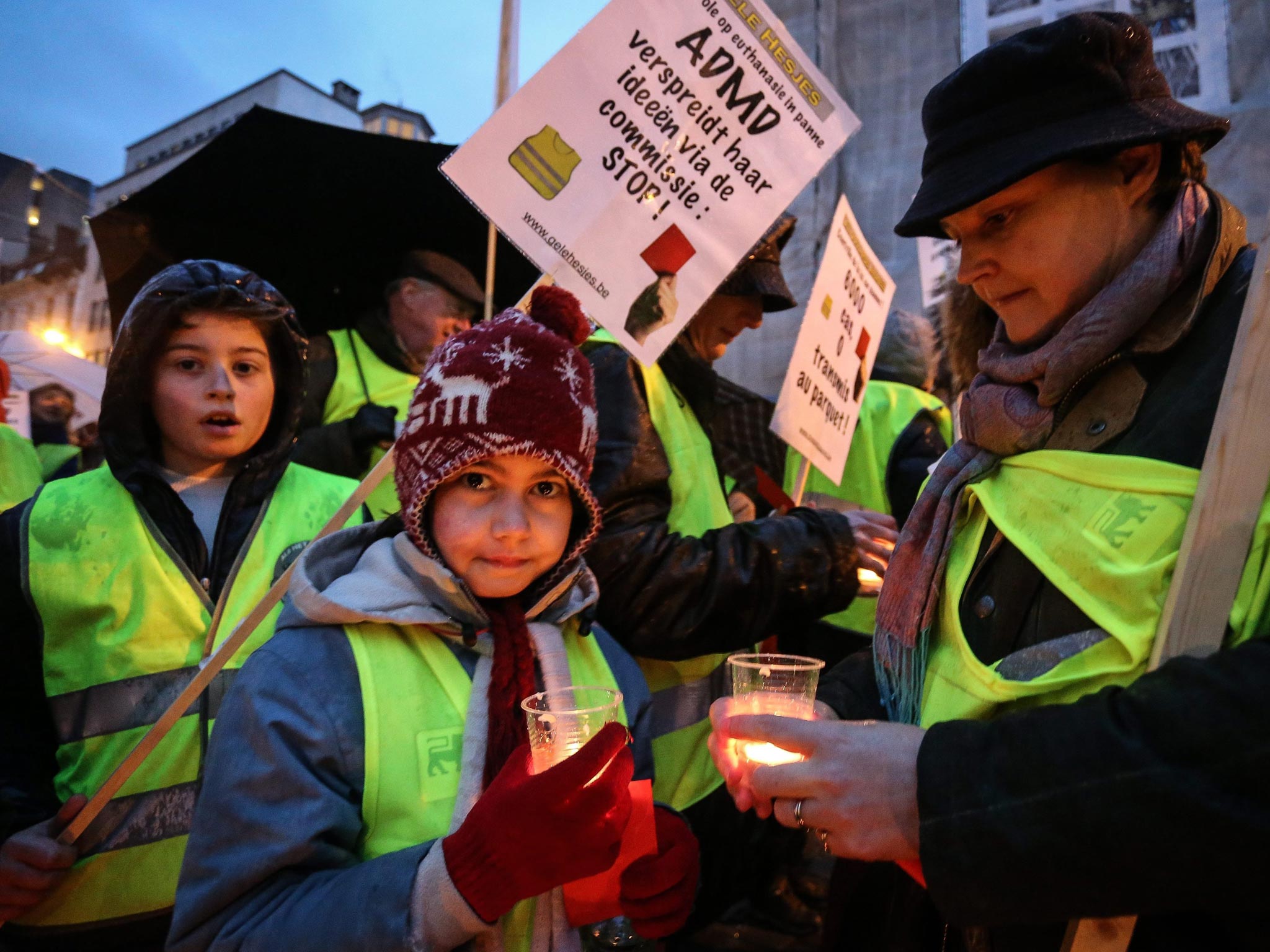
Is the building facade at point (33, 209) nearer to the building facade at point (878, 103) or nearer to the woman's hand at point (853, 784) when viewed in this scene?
the woman's hand at point (853, 784)

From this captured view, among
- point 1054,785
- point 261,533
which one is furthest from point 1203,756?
point 261,533

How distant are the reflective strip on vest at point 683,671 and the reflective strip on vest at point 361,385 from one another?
6.11ft

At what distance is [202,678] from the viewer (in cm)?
177

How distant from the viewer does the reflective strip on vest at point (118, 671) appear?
2053 mm

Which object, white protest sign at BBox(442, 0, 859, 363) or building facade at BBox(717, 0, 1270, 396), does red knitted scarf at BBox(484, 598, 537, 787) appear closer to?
white protest sign at BBox(442, 0, 859, 363)

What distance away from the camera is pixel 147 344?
2336 mm

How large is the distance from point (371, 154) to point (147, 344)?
2.56 m

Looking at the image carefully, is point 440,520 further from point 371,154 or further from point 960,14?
point 960,14

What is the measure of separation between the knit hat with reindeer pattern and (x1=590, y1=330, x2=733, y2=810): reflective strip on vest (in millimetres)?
720

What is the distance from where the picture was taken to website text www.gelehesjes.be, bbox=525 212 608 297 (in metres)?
2.07

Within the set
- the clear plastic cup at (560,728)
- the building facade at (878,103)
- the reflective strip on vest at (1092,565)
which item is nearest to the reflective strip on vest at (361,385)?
the clear plastic cup at (560,728)

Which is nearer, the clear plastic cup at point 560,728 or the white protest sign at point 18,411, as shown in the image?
the clear plastic cup at point 560,728

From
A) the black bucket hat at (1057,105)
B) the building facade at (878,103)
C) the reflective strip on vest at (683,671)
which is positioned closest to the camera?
the black bucket hat at (1057,105)

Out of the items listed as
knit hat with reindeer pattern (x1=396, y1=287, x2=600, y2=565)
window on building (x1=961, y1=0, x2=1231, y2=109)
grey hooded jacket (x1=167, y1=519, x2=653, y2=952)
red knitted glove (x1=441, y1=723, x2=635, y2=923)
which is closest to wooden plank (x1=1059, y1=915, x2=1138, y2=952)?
red knitted glove (x1=441, y1=723, x2=635, y2=923)
